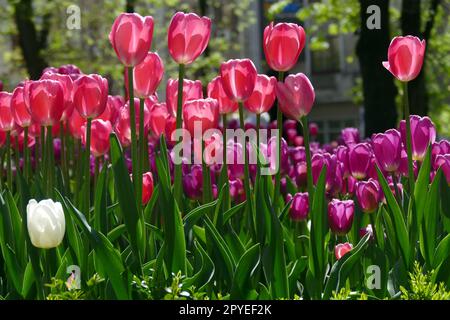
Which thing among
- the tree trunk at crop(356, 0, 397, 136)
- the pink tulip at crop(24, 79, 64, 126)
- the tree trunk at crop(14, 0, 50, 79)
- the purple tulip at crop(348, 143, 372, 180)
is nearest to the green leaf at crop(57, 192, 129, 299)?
the pink tulip at crop(24, 79, 64, 126)

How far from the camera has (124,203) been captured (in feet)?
6.82

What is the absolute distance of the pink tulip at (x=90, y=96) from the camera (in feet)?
7.57

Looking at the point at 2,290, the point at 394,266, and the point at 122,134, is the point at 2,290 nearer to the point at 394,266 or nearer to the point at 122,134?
the point at 122,134

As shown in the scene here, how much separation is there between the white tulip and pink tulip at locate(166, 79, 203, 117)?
792 millimetres

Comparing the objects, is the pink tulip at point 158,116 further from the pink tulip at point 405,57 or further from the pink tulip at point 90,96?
the pink tulip at point 405,57

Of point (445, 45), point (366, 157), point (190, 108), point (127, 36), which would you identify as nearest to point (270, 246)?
point (190, 108)

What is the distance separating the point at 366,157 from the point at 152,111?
73 centimetres

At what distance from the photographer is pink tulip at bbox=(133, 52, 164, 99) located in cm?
240

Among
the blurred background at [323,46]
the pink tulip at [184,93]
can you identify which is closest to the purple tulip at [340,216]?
the pink tulip at [184,93]

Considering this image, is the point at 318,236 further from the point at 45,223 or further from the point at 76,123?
the point at 76,123

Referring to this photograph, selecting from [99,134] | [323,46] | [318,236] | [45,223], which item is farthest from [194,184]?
[323,46]

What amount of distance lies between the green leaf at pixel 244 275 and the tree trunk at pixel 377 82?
21.0ft

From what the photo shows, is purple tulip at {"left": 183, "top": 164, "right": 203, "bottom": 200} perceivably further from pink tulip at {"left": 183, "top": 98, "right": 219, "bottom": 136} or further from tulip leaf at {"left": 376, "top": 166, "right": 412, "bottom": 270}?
tulip leaf at {"left": 376, "top": 166, "right": 412, "bottom": 270}
